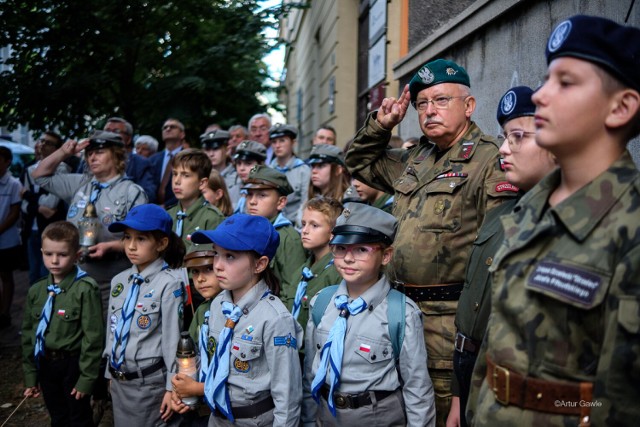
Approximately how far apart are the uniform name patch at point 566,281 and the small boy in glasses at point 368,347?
1179 mm

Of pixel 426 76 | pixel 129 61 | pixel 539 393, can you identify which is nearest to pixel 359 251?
pixel 426 76

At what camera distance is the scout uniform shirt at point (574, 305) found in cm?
140

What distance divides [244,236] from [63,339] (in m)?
1.62

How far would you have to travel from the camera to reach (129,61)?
8.71m

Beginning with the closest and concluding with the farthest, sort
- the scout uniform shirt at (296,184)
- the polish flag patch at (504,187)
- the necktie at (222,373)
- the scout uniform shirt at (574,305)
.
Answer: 1. the scout uniform shirt at (574,305)
2. the polish flag patch at (504,187)
3. the necktie at (222,373)
4. the scout uniform shirt at (296,184)

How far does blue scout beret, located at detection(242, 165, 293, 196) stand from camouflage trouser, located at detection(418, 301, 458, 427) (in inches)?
82.1

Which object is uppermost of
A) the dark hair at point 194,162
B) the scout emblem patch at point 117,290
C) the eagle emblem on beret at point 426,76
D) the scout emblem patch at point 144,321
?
the eagle emblem on beret at point 426,76

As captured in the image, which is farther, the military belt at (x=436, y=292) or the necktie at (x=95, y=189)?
the necktie at (x=95, y=189)

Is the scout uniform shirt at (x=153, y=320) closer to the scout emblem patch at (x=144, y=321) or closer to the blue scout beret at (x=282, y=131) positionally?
the scout emblem patch at (x=144, y=321)

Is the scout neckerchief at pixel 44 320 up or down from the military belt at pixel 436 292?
down

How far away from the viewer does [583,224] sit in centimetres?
151

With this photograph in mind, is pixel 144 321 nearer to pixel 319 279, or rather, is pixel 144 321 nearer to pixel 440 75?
pixel 319 279

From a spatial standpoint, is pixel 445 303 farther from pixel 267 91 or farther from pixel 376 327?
pixel 267 91

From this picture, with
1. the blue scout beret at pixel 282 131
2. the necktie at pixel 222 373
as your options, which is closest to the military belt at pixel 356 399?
the necktie at pixel 222 373
